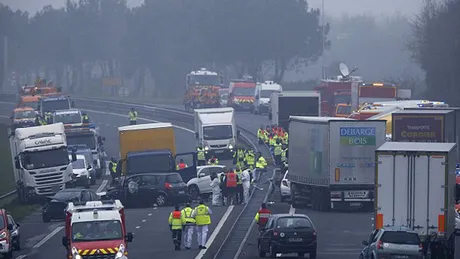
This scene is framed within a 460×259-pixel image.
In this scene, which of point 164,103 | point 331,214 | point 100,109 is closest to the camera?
point 331,214

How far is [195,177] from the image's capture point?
49.4 meters

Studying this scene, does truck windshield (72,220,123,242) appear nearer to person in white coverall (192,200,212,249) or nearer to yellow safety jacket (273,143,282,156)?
person in white coverall (192,200,212,249)

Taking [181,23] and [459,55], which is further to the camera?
[181,23]

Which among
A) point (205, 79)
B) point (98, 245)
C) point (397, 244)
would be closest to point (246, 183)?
point (98, 245)

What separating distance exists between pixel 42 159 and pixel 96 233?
74.0 feet

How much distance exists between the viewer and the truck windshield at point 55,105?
75812 mm

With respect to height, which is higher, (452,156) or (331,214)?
(452,156)

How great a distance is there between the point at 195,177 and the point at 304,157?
7.49 meters

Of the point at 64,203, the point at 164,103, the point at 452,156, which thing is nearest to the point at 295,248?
the point at 452,156

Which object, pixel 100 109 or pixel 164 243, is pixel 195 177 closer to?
pixel 164 243

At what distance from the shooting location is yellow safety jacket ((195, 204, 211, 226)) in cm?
3316

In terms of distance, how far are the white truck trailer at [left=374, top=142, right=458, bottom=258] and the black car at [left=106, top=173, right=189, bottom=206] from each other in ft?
52.7

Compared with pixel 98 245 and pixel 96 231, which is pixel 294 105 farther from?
pixel 98 245

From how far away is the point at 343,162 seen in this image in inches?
1617
